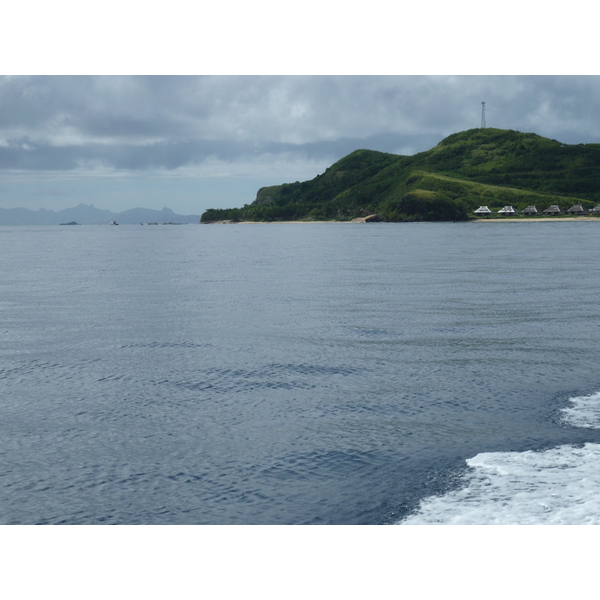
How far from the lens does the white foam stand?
1378cm

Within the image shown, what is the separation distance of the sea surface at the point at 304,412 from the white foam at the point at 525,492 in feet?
0.18

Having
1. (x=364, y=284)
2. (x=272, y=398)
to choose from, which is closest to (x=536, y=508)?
(x=272, y=398)

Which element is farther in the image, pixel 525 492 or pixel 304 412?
pixel 304 412

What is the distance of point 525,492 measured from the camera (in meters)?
14.9

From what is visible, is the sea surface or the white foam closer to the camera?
the white foam

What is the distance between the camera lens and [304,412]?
20891mm

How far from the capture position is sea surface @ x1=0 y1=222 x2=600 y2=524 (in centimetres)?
1473

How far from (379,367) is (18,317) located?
2643 cm

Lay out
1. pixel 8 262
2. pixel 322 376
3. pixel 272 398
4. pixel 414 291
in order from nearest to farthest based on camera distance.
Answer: pixel 272 398 → pixel 322 376 → pixel 414 291 → pixel 8 262

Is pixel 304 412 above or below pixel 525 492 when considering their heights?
above

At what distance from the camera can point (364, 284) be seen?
56000mm

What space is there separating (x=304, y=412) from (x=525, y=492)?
319 inches

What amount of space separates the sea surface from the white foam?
0.06m

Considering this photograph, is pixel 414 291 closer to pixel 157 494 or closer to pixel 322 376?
pixel 322 376
